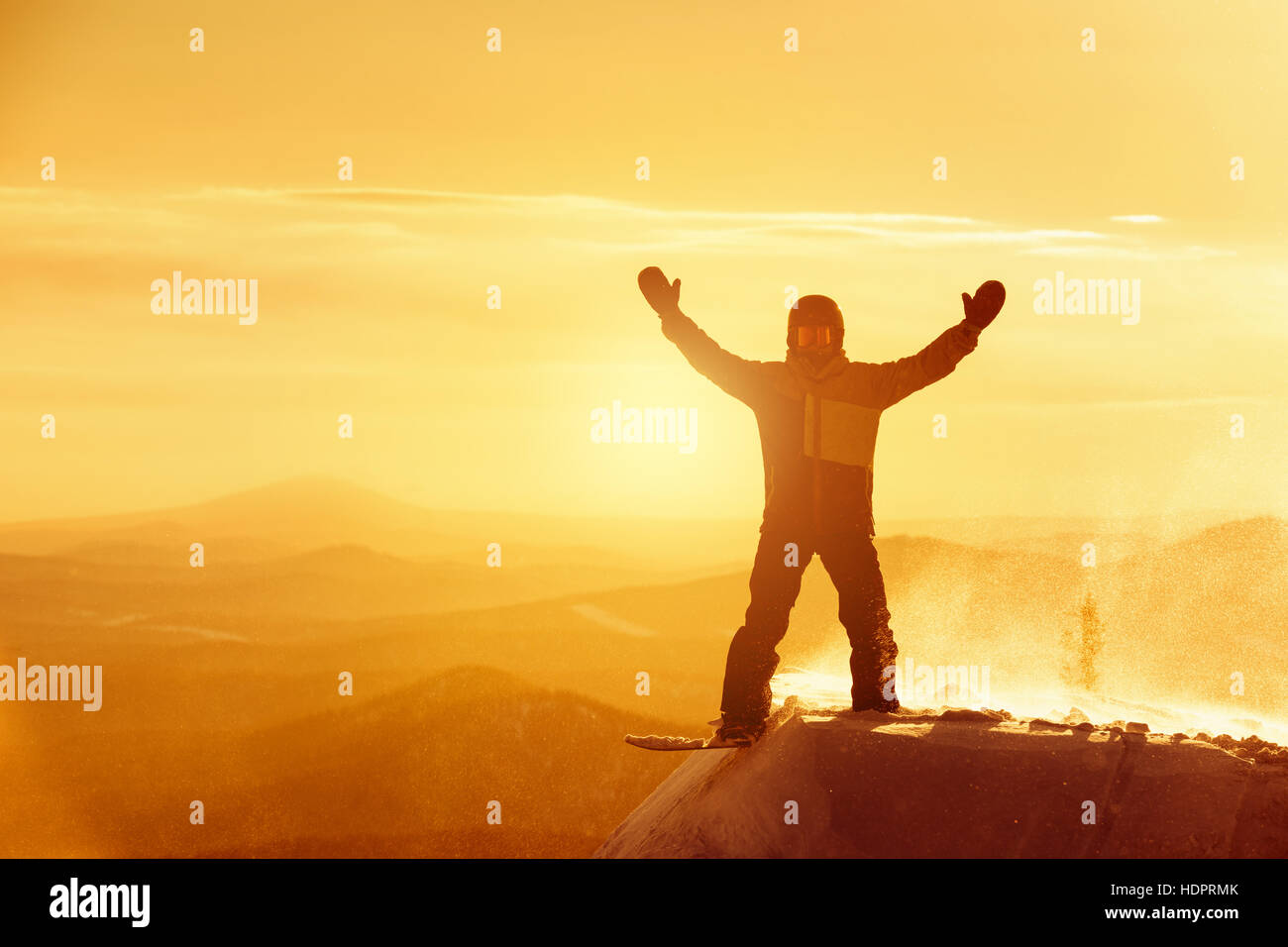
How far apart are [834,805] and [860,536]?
220 cm

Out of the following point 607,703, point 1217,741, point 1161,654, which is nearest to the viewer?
point 1217,741

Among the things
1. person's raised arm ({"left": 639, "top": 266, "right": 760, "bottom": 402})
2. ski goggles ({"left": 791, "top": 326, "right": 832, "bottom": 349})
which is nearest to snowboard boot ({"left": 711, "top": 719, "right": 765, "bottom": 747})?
person's raised arm ({"left": 639, "top": 266, "right": 760, "bottom": 402})

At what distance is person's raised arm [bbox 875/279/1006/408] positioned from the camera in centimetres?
980

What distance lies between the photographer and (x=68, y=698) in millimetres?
65625

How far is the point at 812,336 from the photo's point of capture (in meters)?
10.3

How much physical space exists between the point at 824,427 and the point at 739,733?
266cm

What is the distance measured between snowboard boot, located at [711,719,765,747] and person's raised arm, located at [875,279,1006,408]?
2935 mm


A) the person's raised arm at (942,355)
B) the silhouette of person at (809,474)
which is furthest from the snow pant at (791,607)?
the person's raised arm at (942,355)

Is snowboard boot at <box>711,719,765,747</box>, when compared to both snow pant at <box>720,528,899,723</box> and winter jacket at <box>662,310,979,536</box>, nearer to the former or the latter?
snow pant at <box>720,528,899,723</box>

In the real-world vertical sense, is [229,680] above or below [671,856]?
below

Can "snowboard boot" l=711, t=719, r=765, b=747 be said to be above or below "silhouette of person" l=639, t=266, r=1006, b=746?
below

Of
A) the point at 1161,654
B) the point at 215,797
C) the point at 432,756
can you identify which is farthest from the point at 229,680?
the point at 1161,654

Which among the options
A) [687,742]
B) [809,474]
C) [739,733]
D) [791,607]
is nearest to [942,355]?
[809,474]

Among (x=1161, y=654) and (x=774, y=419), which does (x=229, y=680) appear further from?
(x=774, y=419)
